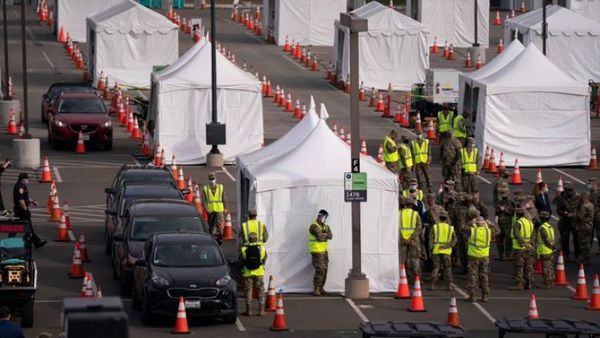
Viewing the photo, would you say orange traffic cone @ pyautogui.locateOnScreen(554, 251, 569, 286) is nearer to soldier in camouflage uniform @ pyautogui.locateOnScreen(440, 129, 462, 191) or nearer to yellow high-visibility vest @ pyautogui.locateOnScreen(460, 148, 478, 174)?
yellow high-visibility vest @ pyautogui.locateOnScreen(460, 148, 478, 174)

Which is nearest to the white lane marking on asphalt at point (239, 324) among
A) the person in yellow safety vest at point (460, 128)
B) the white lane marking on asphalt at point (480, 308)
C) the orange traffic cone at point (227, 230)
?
the white lane marking on asphalt at point (480, 308)

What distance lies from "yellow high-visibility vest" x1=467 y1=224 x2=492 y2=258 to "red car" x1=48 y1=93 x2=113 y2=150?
19533 millimetres

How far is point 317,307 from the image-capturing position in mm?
29391

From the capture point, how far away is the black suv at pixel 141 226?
29797 millimetres

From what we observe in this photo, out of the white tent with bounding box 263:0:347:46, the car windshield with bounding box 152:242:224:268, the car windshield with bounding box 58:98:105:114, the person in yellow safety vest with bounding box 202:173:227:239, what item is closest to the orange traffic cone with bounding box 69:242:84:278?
the car windshield with bounding box 152:242:224:268

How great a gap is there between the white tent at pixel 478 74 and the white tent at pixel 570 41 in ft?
49.1

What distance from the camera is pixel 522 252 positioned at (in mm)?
30812

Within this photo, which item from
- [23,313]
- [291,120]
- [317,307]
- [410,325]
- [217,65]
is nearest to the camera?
[410,325]

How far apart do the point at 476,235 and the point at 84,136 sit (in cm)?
1987

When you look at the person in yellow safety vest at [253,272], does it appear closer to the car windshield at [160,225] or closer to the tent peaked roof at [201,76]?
the car windshield at [160,225]

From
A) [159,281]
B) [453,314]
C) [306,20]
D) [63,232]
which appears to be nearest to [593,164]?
[63,232]

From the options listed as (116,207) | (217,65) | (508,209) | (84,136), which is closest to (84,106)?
(84,136)

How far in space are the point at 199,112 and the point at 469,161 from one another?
952 cm

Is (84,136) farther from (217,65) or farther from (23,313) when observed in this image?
(23,313)
